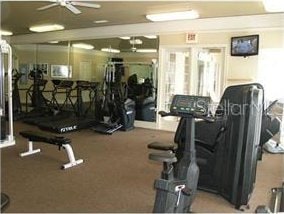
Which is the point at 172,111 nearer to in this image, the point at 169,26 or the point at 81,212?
the point at 81,212

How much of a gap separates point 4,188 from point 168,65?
4.87 m

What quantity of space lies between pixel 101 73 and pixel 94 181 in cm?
495

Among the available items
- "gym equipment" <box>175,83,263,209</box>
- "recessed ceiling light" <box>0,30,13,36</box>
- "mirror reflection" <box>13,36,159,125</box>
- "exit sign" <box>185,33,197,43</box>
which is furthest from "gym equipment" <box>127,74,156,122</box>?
"recessed ceiling light" <box>0,30,13,36</box>

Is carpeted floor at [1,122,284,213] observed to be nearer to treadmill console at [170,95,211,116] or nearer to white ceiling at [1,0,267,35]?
treadmill console at [170,95,211,116]

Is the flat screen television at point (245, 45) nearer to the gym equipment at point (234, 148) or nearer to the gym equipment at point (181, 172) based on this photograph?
the gym equipment at point (234, 148)

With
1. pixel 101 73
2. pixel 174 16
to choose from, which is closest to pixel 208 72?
pixel 174 16

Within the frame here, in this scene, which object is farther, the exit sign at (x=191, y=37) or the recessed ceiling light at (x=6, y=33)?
the recessed ceiling light at (x=6, y=33)

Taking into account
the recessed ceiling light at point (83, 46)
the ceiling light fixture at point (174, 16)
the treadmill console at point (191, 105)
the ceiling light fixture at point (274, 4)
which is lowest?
the treadmill console at point (191, 105)

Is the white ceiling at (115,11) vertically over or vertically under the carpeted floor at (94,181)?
over

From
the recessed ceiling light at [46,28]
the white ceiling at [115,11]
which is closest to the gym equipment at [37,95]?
the recessed ceiling light at [46,28]

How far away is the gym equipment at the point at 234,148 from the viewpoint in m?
2.97

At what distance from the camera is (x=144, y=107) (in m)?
7.62

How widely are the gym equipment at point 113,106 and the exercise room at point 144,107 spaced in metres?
0.03

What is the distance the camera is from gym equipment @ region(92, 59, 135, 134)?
7.13 meters
